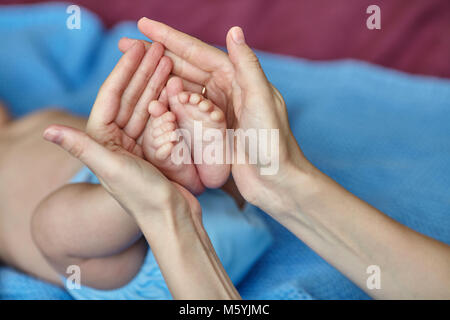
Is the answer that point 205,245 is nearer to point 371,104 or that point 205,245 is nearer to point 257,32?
point 371,104

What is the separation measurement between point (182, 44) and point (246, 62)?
0.13m

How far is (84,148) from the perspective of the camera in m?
0.59

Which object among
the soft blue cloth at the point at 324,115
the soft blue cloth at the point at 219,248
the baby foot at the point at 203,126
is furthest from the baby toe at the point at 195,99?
the soft blue cloth at the point at 324,115

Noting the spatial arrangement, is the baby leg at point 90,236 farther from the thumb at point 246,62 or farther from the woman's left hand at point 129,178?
the thumb at point 246,62

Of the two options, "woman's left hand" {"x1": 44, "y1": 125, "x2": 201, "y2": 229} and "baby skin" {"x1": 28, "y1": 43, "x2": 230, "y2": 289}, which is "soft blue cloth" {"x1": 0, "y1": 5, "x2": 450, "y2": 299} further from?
"woman's left hand" {"x1": 44, "y1": 125, "x2": 201, "y2": 229}

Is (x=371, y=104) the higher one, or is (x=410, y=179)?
(x=371, y=104)

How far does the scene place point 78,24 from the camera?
1542 mm

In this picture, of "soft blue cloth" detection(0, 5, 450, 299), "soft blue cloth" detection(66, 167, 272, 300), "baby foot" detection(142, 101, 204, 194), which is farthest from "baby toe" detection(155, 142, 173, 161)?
"soft blue cloth" detection(0, 5, 450, 299)

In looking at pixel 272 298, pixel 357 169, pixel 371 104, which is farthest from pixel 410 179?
pixel 272 298

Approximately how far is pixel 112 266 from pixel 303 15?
104 centimetres

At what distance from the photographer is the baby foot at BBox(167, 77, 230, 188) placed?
2.29ft

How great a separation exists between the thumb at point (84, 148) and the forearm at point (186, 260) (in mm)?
86

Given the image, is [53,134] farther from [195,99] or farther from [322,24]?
[322,24]

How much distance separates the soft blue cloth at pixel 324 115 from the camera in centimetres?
93
